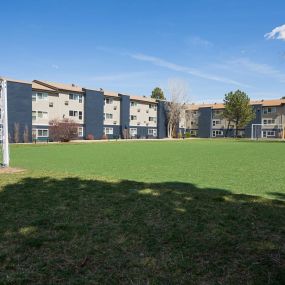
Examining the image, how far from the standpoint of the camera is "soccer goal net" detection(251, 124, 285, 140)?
248 feet

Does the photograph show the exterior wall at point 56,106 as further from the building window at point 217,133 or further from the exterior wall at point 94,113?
the building window at point 217,133

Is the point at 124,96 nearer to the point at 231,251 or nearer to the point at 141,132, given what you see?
the point at 141,132

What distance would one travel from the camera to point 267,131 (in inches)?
3063

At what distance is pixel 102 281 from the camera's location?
3492 millimetres

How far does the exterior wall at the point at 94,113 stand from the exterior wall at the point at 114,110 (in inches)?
84.6

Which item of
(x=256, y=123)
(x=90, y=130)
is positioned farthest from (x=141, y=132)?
(x=256, y=123)

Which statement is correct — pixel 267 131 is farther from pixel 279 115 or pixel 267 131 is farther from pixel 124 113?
pixel 124 113

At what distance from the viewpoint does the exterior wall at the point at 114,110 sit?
64625mm

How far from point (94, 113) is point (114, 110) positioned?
249 inches

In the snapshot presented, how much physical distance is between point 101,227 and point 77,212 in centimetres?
104

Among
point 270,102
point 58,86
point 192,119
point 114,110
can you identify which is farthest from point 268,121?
point 58,86

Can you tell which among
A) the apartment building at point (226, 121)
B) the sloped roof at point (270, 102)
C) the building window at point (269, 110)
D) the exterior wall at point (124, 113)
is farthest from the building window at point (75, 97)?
the building window at point (269, 110)

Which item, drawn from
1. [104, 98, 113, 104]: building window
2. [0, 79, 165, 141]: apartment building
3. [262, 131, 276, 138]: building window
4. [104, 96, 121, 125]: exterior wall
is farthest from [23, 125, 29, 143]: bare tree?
[262, 131, 276, 138]: building window

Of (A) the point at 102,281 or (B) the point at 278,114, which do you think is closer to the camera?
(A) the point at 102,281
